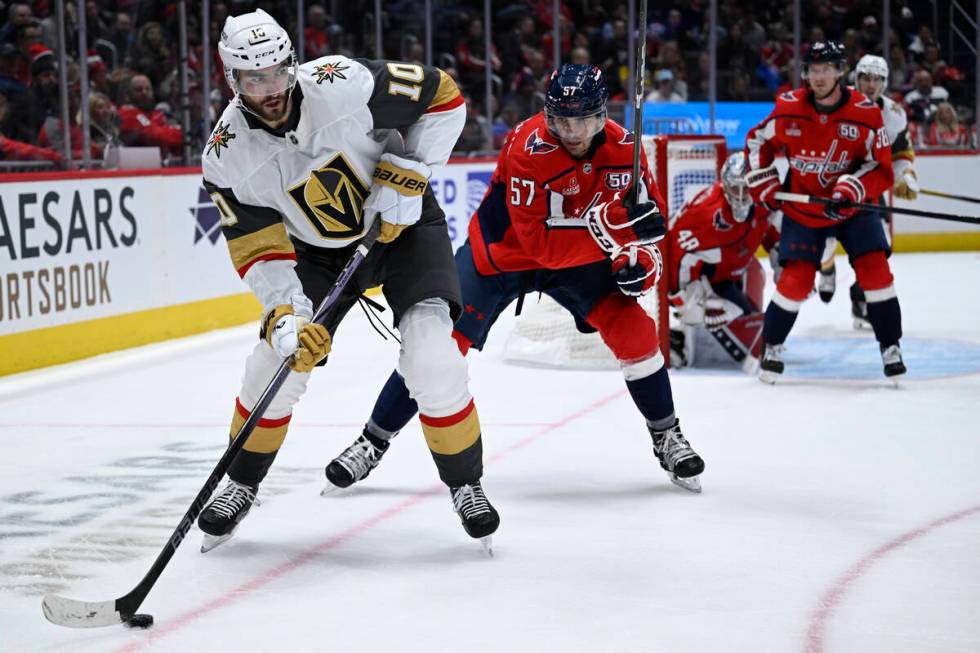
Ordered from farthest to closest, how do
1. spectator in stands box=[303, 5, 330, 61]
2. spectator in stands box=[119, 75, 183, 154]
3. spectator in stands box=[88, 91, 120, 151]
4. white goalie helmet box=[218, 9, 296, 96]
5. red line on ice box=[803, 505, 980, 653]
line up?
spectator in stands box=[303, 5, 330, 61], spectator in stands box=[119, 75, 183, 154], spectator in stands box=[88, 91, 120, 151], white goalie helmet box=[218, 9, 296, 96], red line on ice box=[803, 505, 980, 653]

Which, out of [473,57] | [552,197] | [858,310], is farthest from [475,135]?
[552,197]

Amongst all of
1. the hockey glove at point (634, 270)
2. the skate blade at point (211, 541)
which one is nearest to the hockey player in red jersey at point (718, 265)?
the hockey glove at point (634, 270)

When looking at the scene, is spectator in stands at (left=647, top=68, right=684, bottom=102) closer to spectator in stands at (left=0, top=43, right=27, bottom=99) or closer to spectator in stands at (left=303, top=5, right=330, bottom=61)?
spectator in stands at (left=303, top=5, right=330, bottom=61)

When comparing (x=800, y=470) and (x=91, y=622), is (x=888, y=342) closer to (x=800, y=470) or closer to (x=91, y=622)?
(x=800, y=470)

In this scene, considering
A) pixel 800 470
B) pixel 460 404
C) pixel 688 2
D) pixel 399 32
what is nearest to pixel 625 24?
pixel 688 2

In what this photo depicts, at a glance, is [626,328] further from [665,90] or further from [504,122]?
[665,90]

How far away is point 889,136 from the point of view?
18.3 feet

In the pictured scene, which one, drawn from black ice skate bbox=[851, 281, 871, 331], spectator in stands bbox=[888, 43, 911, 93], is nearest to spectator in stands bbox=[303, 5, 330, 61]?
black ice skate bbox=[851, 281, 871, 331]

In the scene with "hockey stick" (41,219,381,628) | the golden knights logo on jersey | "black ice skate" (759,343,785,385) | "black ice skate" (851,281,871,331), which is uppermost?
the golden knights logo on jersey

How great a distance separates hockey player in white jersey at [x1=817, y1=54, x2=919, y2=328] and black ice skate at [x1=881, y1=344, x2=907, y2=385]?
0.45m

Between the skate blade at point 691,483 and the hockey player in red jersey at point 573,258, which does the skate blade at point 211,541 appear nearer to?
the hockey player in red jersey at point 573,258

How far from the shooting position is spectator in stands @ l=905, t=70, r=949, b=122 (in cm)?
1041

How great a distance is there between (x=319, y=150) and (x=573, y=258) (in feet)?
2.93

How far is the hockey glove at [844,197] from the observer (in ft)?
15.7
